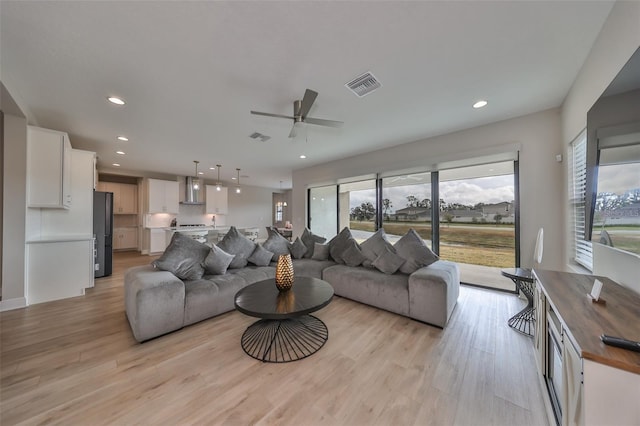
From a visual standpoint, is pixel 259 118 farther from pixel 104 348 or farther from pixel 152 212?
pixel 152 212

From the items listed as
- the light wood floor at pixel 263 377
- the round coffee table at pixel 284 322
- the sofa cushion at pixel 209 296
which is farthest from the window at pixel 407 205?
the sofa cushion at pixel 209 296

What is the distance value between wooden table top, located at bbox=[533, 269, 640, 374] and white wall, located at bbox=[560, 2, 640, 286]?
16 centimetres

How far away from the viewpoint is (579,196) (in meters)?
2.50

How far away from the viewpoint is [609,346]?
87 cm

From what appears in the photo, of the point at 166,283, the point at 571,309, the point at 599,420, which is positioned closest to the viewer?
the point at 599,420

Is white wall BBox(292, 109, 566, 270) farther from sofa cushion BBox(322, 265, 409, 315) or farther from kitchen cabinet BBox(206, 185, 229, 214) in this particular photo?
kitchen cabinet BBox(206, 185, 229, 214)

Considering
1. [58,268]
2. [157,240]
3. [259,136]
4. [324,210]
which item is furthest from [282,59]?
[157,240]

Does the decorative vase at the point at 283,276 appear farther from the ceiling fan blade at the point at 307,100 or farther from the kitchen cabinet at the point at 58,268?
the kitchen cabinet at the point at 58,268

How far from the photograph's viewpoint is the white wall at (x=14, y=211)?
2.93 meters

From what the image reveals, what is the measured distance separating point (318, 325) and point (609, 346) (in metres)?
2.18

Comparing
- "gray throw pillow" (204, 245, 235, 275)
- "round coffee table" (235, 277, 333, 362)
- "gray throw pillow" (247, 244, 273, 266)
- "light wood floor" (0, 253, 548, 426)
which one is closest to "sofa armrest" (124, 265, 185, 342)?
"light wood floor" (0, 253, 548, 426)

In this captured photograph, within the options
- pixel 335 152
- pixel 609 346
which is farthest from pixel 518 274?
pixel 335 152

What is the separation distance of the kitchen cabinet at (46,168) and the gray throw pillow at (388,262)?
16.6 ft

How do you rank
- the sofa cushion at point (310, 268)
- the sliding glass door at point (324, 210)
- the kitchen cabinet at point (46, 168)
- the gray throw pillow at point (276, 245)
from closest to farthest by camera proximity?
the kitchen cabinet at point (46, 168), the sofa cushion at point (310, 268), the gray throw pillow at point (276, 245), the sliding glass door at point (324, 210)
